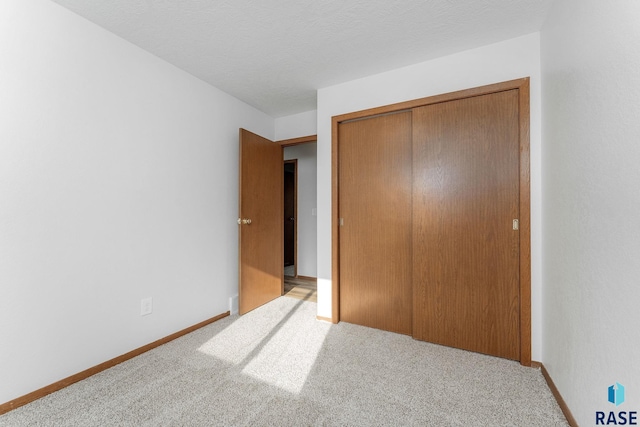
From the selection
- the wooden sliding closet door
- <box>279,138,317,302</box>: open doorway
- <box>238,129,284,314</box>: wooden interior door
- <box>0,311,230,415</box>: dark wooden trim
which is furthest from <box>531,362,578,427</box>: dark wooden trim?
<box>279,138,317,302</box>: open doorway

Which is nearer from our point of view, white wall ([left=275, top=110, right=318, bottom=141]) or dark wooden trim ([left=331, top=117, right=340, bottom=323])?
dark wooden trim ([left=331, top=117, right=340, bottom=323])

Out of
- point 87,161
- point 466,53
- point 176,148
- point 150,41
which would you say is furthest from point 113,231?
point 466,53

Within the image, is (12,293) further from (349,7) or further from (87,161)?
(349,7)

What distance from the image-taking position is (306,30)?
71.9 inches

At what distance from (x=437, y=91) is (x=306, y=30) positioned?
3.67 ft

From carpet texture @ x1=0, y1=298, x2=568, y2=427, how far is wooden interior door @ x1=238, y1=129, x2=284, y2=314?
754 mm

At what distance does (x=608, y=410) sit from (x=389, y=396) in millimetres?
917

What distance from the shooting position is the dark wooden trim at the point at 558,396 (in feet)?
4.21

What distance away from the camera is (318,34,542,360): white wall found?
1.82m

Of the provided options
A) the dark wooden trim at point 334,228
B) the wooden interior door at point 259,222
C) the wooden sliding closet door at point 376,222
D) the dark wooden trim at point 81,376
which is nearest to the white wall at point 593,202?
the wooden sliding closet door at point 376,222

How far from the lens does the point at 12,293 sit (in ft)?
4.66

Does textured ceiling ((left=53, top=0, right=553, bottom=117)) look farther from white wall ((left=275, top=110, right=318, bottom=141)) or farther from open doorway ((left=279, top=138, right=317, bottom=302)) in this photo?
open doorway ((left=279, top=138, right=317, bottom=302))

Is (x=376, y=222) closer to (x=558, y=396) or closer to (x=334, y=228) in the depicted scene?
(x=334, y=228)

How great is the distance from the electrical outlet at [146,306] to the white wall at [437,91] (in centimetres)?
145
